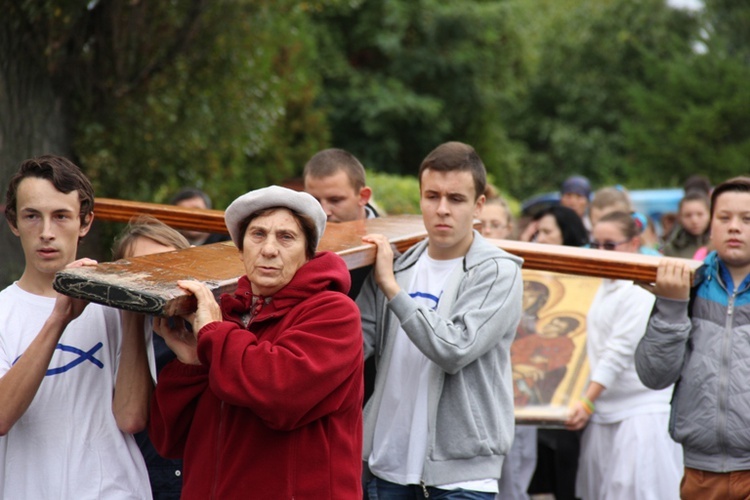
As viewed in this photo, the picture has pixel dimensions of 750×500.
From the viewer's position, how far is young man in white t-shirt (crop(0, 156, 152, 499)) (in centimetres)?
339

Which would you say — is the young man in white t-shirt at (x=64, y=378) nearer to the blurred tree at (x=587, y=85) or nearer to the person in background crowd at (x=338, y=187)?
the person in background crowd at (x=338, y=187)

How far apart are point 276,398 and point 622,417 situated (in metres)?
3.33

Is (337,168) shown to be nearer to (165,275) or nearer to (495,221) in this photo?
(495,221)

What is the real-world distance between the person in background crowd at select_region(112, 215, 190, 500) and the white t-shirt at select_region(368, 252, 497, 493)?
2.66 ft

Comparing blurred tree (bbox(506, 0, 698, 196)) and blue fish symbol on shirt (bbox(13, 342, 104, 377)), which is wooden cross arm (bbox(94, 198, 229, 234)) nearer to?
blue fish symbol on shirt (bbox(13, 342, 104, 377))

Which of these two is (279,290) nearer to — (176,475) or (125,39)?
(176,475)

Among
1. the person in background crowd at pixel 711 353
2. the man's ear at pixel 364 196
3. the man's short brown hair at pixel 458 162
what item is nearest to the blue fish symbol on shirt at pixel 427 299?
the man's short brown hair at pixel 458 162

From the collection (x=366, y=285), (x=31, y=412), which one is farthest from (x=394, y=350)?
(x=31, y=412)

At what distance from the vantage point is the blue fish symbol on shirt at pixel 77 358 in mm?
3438

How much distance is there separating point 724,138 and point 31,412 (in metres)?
26.2

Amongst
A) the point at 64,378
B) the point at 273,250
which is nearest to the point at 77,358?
the point at 64,378

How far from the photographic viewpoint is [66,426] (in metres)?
3.41

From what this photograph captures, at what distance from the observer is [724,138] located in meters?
27.3

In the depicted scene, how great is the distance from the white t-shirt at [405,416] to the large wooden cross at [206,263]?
1.37ft
